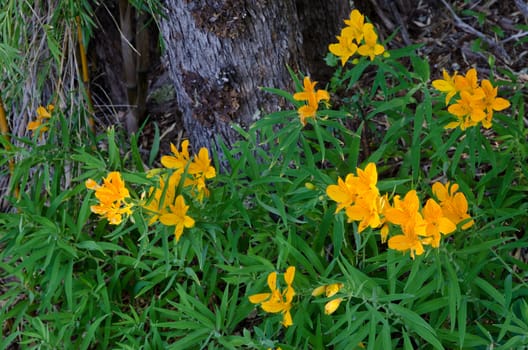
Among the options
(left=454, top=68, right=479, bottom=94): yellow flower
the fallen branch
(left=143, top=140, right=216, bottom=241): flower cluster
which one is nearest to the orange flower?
(left=143, top=140, right=216, bottom=241): flower cluster

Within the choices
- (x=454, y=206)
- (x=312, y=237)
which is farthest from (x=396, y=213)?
(x=312, y=237)

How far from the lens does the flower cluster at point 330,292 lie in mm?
1685

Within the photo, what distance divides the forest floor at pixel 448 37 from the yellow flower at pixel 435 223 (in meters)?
1.83

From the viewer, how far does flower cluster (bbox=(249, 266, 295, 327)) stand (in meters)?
1.77

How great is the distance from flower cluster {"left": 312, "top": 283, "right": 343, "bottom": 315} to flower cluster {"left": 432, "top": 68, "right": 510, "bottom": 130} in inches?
20.7

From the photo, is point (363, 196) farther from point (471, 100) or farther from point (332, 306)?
point (471, 100)

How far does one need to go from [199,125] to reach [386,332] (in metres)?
1.22

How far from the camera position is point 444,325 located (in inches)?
80.2

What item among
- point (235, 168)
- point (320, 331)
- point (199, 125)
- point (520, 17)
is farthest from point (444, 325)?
point (520, 17)

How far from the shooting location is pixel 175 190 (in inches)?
72.6

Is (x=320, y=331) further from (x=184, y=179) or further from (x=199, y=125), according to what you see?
(x=199, y=125)

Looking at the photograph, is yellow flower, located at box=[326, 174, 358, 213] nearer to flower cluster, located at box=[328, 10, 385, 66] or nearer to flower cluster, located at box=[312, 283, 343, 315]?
flower cluster, located at box=[312, 283, 343, 315]

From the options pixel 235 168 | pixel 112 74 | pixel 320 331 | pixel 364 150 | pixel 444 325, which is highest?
pixel 112 74

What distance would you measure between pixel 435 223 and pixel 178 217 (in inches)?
24.7
